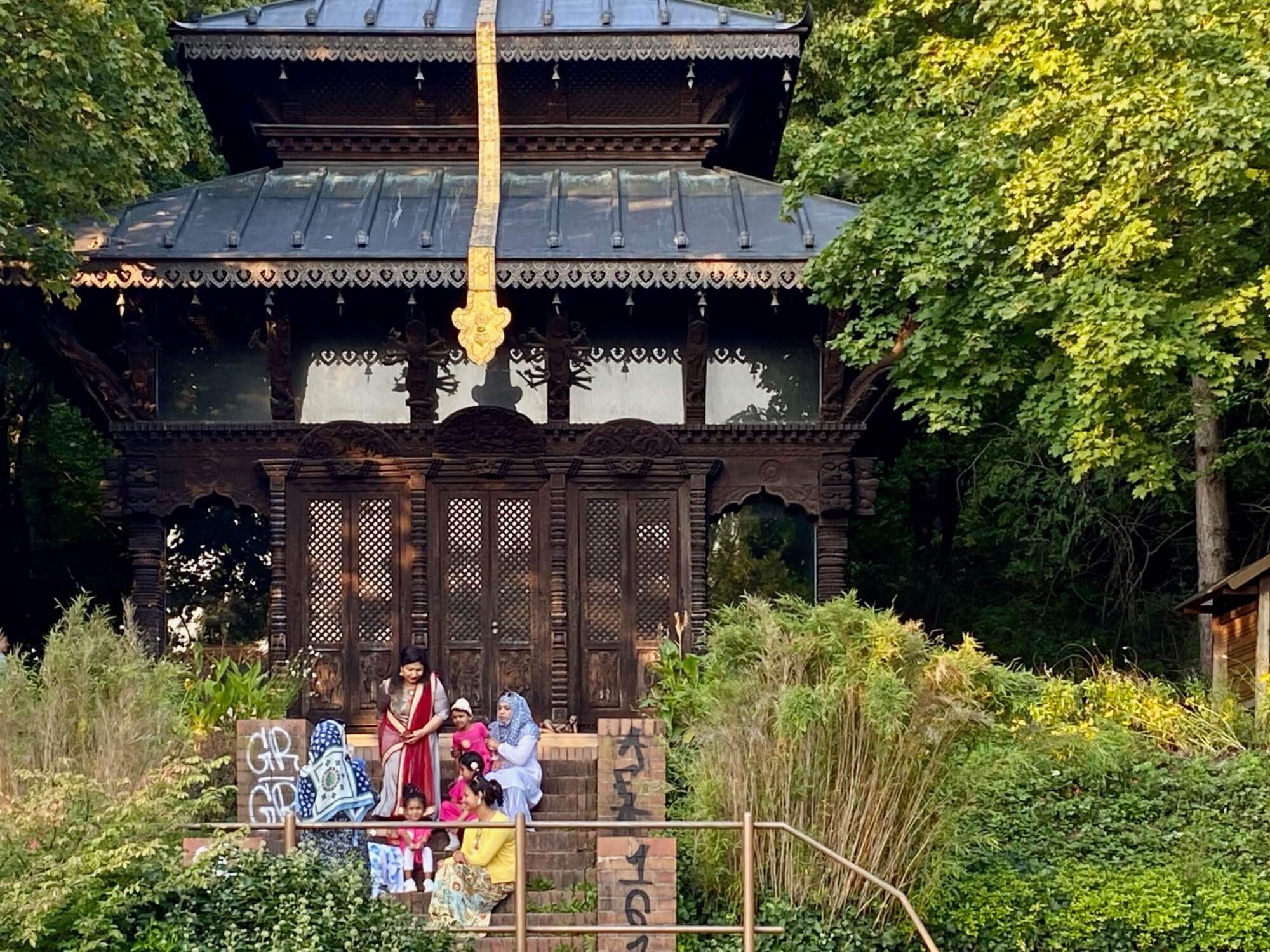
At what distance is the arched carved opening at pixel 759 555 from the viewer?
1964 cm

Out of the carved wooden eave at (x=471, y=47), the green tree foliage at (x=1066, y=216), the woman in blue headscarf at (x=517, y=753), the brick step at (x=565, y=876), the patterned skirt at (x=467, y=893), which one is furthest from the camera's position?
the carved wooden eave at (x=471, y=47)

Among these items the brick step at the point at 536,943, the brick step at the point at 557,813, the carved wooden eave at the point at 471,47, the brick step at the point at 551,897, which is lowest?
the brick step at the point at 536,943

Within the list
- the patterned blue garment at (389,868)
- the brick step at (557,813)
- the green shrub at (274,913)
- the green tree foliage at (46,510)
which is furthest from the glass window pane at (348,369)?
the green tree foliage at (46,510)

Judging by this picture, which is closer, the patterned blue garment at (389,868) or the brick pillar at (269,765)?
the patterned blue garment at (389,868)

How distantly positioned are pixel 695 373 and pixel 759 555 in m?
4.22

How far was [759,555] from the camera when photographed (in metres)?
20.9

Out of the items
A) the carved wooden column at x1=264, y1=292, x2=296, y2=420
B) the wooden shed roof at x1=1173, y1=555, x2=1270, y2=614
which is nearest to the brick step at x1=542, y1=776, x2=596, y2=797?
the carved wooden column at x1=264, y1=292, x2=296, y2=420

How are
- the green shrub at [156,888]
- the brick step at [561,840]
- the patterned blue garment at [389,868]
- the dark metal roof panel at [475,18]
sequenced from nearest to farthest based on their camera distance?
the green shrub at [156,888] < the patterned blue garment at [389,868] < the brick step at [561,840] < the dark metal roof panel at [475,18]

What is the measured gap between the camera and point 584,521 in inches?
676

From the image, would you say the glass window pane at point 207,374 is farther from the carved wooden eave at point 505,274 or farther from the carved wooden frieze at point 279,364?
the carved wooden eave at point 505,274

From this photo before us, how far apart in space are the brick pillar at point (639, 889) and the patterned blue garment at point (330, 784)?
2.04 m

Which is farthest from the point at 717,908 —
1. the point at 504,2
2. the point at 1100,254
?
the point at 504,2

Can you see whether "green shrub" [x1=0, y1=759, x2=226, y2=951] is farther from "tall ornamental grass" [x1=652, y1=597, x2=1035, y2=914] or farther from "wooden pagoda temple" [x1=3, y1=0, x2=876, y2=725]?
"wooden pagoda temple" [x1=3, y1=0, x2=876, y2=725]

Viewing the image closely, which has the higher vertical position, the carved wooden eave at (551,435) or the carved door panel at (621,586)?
the carved wooden eave at (551,435)
